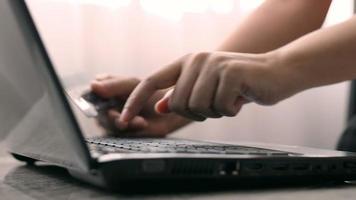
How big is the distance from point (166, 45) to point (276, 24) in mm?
470

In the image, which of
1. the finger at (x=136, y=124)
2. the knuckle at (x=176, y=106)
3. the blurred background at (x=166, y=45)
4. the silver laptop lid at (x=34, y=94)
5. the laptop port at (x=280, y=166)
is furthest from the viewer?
the blurred background at (x=166, y=45)

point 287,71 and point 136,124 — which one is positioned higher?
point 287,71

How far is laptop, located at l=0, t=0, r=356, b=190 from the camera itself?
399 mm

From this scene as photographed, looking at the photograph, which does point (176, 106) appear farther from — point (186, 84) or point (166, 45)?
point (166, 45)

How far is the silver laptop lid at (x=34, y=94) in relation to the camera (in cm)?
39

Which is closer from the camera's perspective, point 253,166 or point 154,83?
point 253,166

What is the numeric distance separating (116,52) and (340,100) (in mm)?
714

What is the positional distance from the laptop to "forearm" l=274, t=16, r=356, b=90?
10 cm

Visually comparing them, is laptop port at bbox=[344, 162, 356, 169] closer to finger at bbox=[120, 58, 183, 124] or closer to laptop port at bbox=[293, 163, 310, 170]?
laptop port at bbox=[293, 163, 310, 170]

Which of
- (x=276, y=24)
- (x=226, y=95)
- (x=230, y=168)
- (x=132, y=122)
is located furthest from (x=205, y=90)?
(x=276, y=24)

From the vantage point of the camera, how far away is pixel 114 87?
982mm

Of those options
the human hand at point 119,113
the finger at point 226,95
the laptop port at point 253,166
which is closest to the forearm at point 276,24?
the human hand at point 119,113

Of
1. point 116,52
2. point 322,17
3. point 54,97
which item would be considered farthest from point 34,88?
point 116,52

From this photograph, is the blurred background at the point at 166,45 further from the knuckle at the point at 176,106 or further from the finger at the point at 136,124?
the knuckle at the point at 176,106
